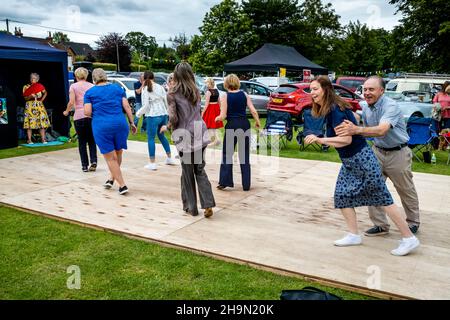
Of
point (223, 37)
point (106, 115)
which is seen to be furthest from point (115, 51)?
point (106, 115)

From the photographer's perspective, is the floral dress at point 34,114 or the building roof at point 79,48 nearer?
the floral dress at point 34,114

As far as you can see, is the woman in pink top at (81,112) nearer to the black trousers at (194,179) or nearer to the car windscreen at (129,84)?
the black trousers at (194,179)

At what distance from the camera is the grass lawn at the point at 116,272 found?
3.37 meters

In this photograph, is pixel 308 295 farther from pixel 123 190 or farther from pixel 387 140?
pixel 123 190

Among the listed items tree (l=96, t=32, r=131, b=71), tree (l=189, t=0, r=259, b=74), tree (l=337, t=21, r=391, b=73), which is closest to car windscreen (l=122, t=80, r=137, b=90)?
tree (l=189, t=0, r=259, b=74)

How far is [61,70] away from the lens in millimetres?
11234

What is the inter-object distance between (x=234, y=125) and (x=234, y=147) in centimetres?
36

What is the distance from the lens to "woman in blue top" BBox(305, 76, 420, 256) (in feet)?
12.6

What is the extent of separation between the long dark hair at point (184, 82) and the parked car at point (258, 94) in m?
12.8

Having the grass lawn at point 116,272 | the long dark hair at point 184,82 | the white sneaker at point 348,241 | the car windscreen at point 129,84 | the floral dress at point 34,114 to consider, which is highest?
the car windscreen at point 129,84

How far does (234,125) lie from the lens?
246 inches

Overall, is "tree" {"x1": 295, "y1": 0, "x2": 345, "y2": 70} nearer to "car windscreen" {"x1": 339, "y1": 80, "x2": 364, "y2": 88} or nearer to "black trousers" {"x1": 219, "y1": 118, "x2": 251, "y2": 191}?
"car windscreen" {"x1": 339, "y1": 80, "x2": 364, "y2": 88}

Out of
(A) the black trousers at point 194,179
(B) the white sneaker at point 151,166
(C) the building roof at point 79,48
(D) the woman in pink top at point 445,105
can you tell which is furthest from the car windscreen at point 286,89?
(C) the building roof at point 79,48

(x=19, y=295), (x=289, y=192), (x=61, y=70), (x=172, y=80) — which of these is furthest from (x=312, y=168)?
(x=61, y=70)
